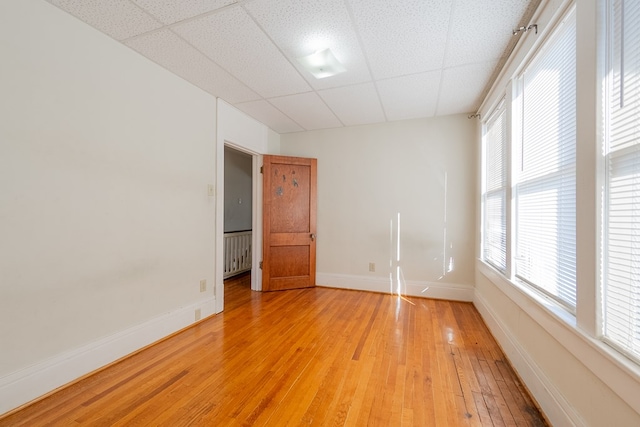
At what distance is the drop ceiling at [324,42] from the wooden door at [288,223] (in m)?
1.17

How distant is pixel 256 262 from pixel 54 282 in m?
2.42

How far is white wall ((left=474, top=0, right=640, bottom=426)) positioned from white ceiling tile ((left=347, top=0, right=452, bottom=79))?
63 cm

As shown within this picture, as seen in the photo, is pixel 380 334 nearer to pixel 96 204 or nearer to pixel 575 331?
pixel 575 331

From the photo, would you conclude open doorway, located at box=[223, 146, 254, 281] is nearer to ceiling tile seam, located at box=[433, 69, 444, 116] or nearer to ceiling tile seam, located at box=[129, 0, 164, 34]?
ceiling tile seam, located at box=[129, 0, 164, 34]

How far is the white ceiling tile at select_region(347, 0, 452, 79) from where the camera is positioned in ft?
5.46

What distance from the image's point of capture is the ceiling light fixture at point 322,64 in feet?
7.10

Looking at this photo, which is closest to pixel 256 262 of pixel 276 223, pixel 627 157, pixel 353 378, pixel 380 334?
pixel 276 223

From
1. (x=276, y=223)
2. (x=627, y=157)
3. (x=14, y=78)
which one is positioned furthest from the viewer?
(x=276, y=223)

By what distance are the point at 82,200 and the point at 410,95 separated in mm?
3248

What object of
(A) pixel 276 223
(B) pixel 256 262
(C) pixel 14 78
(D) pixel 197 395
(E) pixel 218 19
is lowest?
(D) pixel 197 395

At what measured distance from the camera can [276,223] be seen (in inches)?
154

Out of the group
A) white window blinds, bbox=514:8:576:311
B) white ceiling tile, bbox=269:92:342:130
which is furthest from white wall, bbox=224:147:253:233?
white window blinds, bbox=514:8:576:311

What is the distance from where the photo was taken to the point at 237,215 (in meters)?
5.41

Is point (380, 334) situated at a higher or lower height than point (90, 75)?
lower
